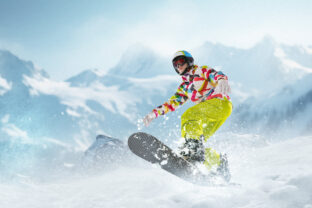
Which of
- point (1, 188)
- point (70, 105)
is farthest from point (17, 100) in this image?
point (1, 188)

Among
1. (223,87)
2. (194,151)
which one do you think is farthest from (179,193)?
(223,87)

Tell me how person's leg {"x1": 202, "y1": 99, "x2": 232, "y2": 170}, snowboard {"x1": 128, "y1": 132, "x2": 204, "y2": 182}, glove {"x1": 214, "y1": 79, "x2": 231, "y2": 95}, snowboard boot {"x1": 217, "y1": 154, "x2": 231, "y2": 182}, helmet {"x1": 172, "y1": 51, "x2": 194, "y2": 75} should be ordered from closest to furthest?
snowboard {"x1": 128, "y1": 132, "x2": 204, "y2": 182} < glove {"x1": 214, "y1": 79, "x2": 231, "y2": 95} < snowboard boot {"x1": 217, "y1": 154, "x2": 231, "y2": 182} < person's leg {"x1": 202, "y1": 99, "x2": 232, "y2": 170} < helmet {"x1": 172, "y1": 51, "x2": 194, "y2": 75}

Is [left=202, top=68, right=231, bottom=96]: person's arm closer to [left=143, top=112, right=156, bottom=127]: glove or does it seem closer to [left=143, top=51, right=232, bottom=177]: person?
[left=143, top=51, right=232, bottom=177]: person

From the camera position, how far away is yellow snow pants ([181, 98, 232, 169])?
345 centimetres

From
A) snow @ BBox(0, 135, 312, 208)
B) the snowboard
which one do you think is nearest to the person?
the snowboard

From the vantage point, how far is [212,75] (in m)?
3.57

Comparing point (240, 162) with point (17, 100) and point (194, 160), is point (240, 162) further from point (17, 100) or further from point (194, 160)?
point (17, 100)

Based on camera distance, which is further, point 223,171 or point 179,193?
point 223,171

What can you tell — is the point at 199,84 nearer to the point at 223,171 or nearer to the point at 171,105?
the point at 171,105

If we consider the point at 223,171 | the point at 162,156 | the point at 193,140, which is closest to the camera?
the point at 162,156

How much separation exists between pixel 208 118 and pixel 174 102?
2.45 feet

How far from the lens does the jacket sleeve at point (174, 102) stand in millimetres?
4020

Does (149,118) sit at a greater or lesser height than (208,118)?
greater

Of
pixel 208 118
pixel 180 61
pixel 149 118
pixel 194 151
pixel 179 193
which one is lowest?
pixel 179 193
